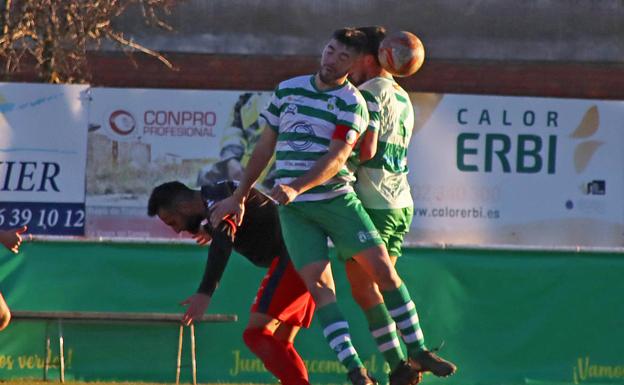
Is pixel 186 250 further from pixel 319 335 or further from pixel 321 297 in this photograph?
pixel 321 297

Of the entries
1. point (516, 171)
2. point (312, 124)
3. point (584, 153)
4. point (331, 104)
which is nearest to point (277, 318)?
point (312, 124)

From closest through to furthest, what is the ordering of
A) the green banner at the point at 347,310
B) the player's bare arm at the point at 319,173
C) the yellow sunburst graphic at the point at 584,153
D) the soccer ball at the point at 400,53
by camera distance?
1. the player's bare arm at the point at 319,173
2. the soccer ball at the point at 400,53
3. the green banner at the point at 347,310
4. the yellow sunburst graphic at the point at 584,153

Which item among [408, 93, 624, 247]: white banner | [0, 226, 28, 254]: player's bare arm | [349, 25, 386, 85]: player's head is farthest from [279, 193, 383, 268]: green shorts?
[408, 93, 624, 247]: white banner

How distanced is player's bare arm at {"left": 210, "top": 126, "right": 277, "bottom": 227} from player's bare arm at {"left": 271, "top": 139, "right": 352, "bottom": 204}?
0.37 m

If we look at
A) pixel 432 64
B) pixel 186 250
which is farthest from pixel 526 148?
pixel 186 250

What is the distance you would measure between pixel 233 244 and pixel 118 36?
12.0 meters

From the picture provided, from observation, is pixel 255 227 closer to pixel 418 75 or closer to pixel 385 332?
pixel 385 332

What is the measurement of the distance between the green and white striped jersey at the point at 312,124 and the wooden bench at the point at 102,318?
3.24m

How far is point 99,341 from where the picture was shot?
10.5m

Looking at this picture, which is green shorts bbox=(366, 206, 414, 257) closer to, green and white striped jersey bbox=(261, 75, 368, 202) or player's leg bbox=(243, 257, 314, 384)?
green and white striped jersey bbox=(261, 75, 368, 202)

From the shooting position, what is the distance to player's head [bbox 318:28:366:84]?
7105 mm

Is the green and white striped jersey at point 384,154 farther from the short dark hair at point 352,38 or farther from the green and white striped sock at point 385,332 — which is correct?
the green and white striped sock at point 385,332

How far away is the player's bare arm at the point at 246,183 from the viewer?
23.2ft

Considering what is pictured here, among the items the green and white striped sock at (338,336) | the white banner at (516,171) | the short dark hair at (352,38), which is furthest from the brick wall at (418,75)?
the green and white striped sock at (338,336)
